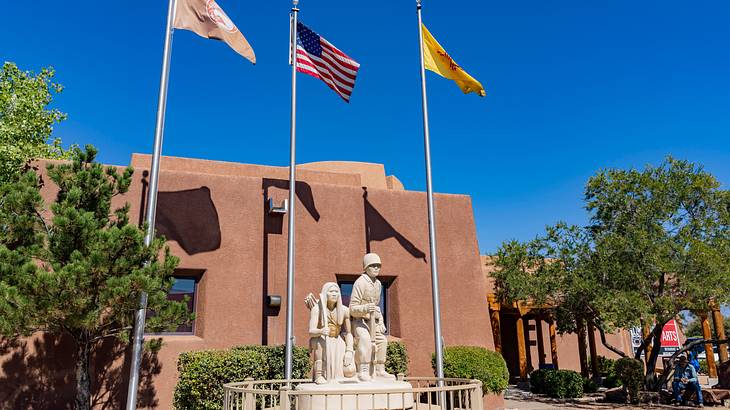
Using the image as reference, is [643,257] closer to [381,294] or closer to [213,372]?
[381,294]

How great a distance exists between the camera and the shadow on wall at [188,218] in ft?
39.3

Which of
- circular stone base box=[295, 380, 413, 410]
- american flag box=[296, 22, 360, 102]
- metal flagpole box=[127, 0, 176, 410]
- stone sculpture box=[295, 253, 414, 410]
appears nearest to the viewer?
circular stone base box=[295, 380, 413, 410]

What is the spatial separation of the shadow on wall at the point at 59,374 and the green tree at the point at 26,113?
7427mm

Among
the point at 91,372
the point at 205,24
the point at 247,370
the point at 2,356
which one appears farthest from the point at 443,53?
the point at 2,356

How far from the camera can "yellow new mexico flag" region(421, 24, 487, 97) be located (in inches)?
496

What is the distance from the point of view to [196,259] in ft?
39.5

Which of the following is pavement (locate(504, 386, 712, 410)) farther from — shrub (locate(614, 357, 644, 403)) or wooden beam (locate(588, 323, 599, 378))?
wooden beam (locate(588, 323, 599, 378))

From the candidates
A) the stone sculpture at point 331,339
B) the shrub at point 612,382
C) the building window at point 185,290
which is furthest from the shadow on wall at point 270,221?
the shrub at point 612,382

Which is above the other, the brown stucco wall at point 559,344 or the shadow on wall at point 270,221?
the shadow on wall at point 270,221

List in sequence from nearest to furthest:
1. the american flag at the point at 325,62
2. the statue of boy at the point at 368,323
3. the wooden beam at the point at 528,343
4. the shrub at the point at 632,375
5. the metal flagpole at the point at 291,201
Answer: the statue of boy at the point at 368,323 → the metal flagpole at the point at 291,201 → the american flag at the point at 325,62 → the shrub at the point at 632,375 → the wooden beam at the point at 528,343

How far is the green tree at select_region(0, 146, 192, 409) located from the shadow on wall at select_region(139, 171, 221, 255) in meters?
2.21

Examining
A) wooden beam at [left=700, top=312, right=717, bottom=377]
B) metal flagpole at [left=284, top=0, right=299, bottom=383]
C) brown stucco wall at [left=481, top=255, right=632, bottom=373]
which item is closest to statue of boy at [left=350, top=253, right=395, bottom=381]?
metal flagpole at [left=284, top=0, right=299, bottom=383]

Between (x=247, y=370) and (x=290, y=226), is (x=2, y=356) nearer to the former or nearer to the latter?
(x=247, y=370)

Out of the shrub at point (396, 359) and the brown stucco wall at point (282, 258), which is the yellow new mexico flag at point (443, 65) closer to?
the brown stucco wall at point (282, 258)
